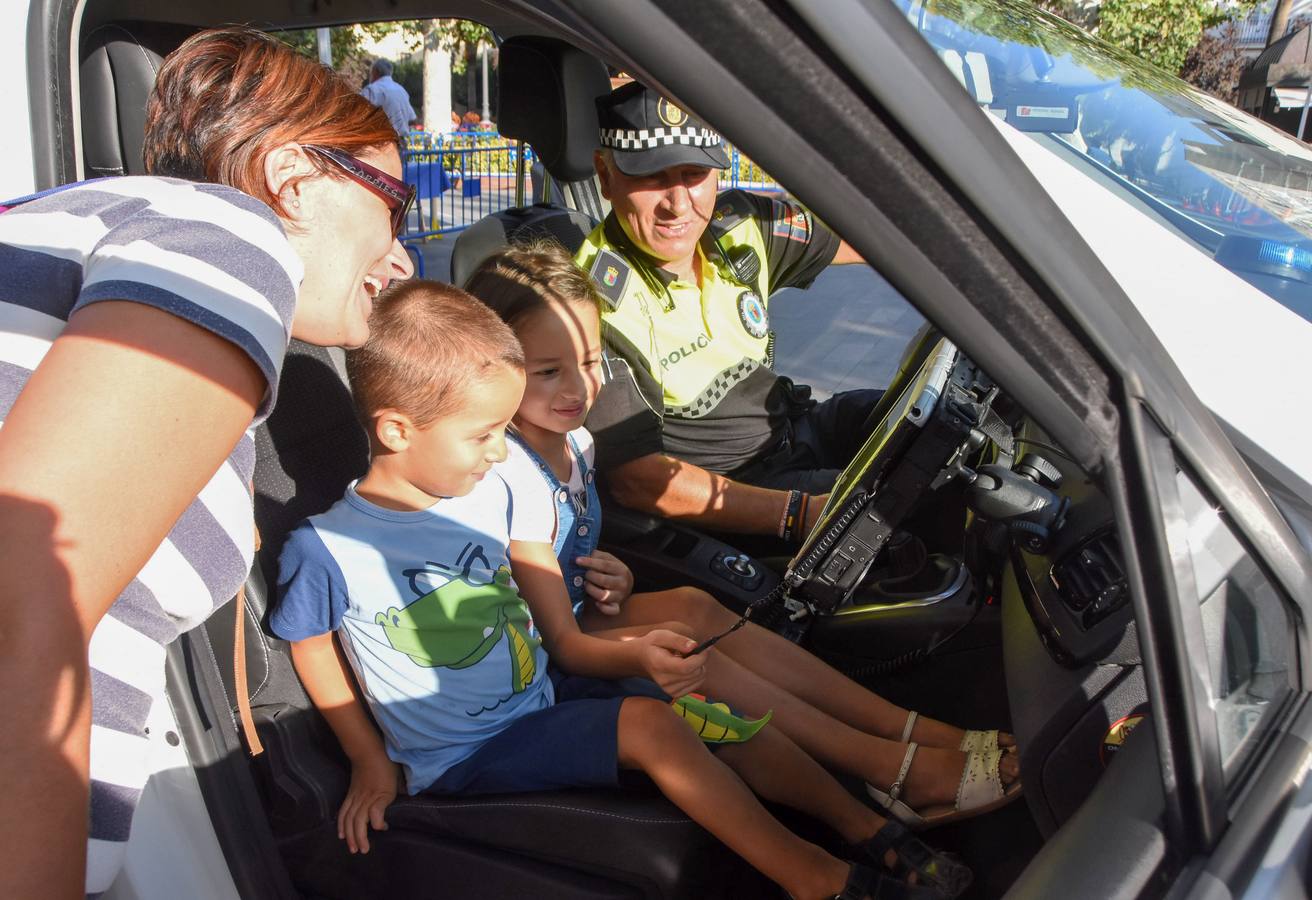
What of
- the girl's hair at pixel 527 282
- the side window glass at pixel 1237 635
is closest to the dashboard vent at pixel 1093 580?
the side window glass at pixel 1237 635

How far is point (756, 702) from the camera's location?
1884 millimetres

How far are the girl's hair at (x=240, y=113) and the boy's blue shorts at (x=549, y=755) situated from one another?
2.90 feet

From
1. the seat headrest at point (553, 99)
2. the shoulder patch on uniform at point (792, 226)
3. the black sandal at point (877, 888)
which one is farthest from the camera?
the shoulder patch on uniform at point (792, 226)

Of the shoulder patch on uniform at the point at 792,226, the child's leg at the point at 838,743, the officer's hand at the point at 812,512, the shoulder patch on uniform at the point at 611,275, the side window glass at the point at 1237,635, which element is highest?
the side window glass at the point at 1237,635

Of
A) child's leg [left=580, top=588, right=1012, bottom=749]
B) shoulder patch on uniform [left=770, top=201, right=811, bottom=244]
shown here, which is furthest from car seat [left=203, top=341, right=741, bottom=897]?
shoulder patch on uniform [left=770, top=201, right=811, bottom=244]

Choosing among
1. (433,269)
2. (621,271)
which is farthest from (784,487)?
(433,269)

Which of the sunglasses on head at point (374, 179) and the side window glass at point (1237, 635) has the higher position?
the sunglasses on head at point (374, 179)

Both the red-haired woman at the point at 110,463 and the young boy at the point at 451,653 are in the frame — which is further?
the young boy at the point at 451,653

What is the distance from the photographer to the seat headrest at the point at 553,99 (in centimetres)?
246

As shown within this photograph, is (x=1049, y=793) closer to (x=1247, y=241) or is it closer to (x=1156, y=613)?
(x=1156, y=613)

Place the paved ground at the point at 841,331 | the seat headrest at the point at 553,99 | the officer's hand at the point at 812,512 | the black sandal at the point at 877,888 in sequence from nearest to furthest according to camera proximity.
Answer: the black sandal at the point at 877,888, the officer's hand at the point at 812,512, the seat headrest at the point at 553,99, the paved ground at the point at 841,331

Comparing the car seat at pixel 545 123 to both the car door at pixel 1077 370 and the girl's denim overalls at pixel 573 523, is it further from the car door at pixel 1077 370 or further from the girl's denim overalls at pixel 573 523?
the car door at pixel 1077 370

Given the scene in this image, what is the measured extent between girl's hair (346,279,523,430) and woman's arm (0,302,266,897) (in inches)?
33.7

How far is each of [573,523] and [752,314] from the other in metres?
0.89
